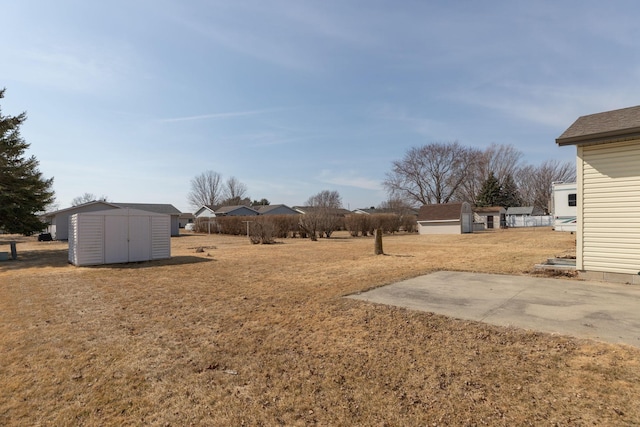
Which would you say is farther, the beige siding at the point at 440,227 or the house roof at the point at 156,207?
the house roof at the point at 156,207

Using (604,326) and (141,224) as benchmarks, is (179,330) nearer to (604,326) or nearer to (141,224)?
(604,326)

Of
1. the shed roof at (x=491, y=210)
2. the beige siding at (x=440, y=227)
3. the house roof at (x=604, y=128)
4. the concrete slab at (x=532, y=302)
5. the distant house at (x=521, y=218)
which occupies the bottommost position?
the concrete slab at (x=532, y=302)

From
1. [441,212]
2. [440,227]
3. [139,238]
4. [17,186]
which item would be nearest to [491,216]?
[441,212]

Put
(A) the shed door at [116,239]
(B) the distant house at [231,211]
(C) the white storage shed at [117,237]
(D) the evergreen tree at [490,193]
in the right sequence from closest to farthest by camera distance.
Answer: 1. (C) the white storage shed at [117,237]
2. (A) the shed door at [116,239]
3. (D) the evergreen tree at [490,193]
4. (B) the distant house at [231,211]

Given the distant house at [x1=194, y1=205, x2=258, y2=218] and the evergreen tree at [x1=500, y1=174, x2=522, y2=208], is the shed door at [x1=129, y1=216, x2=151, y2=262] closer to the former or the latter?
the distant house at [x1=194, y1=205, x2=258, y2=218]

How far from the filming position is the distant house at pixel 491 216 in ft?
155

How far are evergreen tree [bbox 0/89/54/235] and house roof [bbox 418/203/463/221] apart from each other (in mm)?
31587

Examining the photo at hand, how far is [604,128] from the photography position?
283 inches

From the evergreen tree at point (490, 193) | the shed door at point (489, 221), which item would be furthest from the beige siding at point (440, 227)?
the evergreen tree at point (490, 193)

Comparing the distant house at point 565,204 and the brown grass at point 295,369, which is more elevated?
the distant house at point 565,204

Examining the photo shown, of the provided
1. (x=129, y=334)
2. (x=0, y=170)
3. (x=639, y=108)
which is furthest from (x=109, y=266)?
(x=639, y=108)

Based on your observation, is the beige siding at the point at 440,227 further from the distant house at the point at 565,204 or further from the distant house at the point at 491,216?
the distant house at the point at 491,216

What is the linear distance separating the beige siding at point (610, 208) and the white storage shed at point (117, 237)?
571 inches

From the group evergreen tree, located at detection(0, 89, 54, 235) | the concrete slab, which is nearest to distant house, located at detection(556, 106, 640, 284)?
the concrete slab
